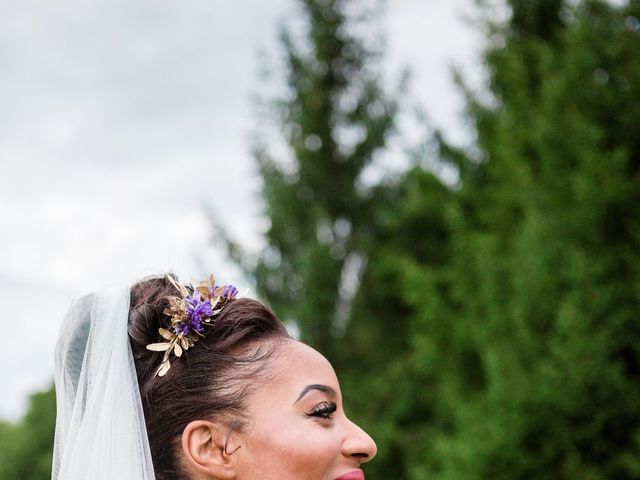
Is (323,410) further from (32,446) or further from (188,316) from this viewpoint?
(32,446)

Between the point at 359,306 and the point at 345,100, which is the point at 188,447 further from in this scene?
the point at 345,100

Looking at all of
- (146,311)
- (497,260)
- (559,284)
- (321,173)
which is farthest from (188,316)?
(321,173)

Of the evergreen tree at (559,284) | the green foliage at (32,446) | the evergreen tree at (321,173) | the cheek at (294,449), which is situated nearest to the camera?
the cheek at (294,449)

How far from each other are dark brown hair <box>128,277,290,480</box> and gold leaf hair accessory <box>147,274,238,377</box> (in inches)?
1.2

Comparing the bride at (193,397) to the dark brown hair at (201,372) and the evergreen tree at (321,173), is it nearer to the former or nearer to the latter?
the dark brown hair at (201,372)

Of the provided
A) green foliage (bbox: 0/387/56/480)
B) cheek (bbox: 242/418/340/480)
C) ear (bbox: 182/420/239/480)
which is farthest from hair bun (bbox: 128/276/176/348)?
green foliage (bbox: 0/387/56/480)

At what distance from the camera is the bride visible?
284 centimetres

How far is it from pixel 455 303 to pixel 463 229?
906mm

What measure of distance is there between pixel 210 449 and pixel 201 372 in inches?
10.5

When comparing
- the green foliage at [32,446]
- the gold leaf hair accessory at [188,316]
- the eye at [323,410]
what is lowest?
the eye at [323,410]

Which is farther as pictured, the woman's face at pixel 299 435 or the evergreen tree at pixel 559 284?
the evergreen tree at pixel 559 284

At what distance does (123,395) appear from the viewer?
9.68 feet

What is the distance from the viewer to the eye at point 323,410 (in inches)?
114

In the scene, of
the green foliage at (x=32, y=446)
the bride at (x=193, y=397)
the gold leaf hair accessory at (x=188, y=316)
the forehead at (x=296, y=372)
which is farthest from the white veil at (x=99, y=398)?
the green foliage at (x=32, y=446)
